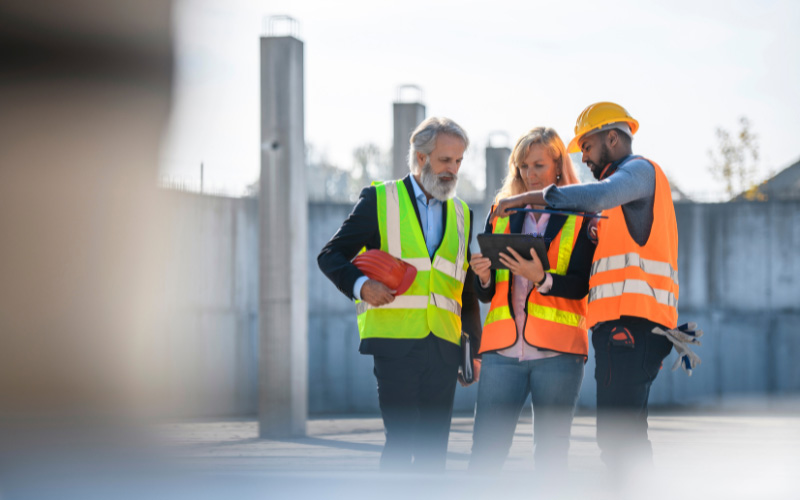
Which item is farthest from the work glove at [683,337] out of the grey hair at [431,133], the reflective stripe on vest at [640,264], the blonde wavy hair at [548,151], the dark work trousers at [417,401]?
the grey hair at [431,133]

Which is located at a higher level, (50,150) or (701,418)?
(50,150)

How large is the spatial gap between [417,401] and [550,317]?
0.67m

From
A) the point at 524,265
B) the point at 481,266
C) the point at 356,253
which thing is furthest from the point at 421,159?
the point at 524,265

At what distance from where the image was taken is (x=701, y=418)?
12094 millimetres

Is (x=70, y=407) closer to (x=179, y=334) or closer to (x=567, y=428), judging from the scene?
(x=567, y=428)

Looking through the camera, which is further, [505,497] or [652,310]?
[652,310]

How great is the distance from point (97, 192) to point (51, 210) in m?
0.24

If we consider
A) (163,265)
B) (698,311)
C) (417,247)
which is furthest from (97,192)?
(698,311)

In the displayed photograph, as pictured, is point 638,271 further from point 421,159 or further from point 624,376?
point 421,159

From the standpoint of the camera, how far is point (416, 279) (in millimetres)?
3527

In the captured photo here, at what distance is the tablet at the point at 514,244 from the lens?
315 cm

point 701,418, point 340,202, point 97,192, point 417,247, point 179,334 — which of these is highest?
point 340,202

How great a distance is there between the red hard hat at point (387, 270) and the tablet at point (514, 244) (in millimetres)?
389

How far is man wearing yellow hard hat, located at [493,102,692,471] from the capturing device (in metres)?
2.91
